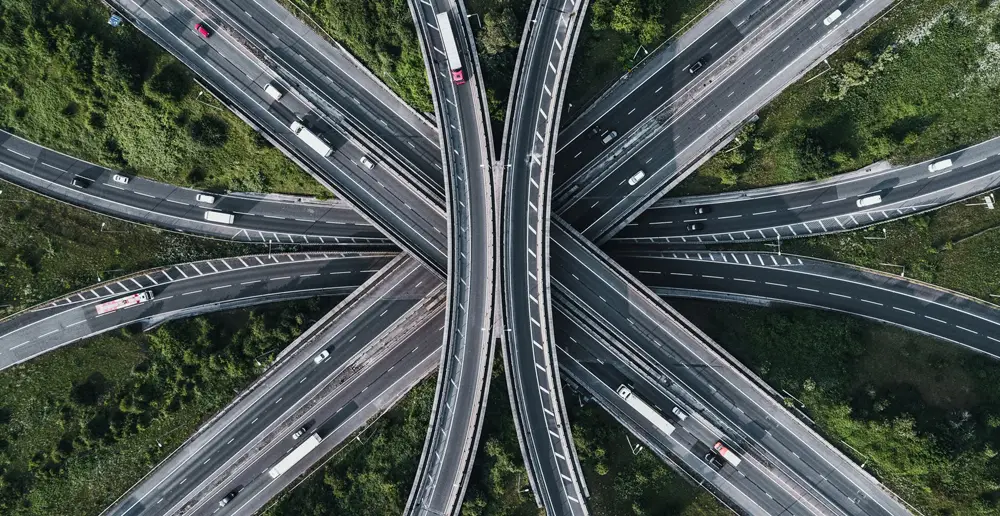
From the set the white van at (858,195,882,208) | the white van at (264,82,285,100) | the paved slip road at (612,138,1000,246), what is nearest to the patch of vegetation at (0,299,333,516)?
the white van at (264,82,285,100)

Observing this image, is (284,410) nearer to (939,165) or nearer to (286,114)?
(286,114)

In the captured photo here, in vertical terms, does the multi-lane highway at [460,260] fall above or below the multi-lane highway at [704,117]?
below

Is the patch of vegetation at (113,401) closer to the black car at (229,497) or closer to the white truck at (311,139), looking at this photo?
the black car at (229,497)

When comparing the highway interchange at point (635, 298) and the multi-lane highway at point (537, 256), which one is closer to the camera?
the multi-lane highway at point (537, 256)

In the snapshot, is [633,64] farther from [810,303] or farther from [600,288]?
[810,303]

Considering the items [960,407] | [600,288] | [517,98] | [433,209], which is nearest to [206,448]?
[433,209]

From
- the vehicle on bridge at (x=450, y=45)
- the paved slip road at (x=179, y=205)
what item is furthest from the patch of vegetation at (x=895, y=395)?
the paved slip road at (x=179, y=205)

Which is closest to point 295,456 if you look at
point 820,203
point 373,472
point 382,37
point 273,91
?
point 373,472
